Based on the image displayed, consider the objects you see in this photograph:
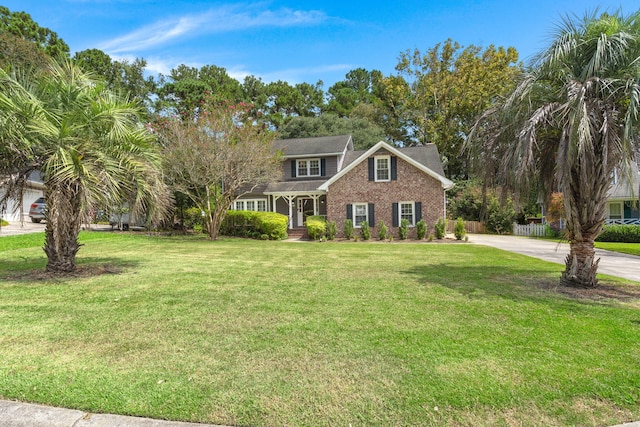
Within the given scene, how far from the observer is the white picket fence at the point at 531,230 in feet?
84.5

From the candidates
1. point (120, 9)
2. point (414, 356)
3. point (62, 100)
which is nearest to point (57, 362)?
point (414, 356)

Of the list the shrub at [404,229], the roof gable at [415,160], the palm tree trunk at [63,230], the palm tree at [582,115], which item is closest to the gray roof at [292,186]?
the roof gable at [415,160]

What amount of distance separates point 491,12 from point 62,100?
1243 cm

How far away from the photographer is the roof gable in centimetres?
2091

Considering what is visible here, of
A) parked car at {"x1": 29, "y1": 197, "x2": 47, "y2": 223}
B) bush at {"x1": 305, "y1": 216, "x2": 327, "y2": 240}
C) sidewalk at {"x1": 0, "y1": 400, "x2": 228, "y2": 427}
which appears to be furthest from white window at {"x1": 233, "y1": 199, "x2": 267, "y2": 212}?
sidewalk at {"x1": 0, "y1": 400, "x2": 228, "y2": 427}

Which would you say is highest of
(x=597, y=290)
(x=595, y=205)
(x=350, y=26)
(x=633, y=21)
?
(x=350, y=26)

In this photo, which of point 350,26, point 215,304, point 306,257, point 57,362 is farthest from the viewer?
point 350,26

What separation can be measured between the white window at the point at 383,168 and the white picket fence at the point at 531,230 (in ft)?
40.1

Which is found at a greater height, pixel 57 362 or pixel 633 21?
pixel 633 21

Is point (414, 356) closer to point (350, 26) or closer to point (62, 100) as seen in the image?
point (62, 100)

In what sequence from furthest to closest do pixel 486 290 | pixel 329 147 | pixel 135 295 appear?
pixel 329 147 → pixel 486 290 → pixel 135 295

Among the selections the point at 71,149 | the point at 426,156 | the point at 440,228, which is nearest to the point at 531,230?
the point at 426,156

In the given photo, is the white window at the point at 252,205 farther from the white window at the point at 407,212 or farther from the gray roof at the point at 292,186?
the white window at the point at 407,212

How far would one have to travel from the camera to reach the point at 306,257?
12.8m
